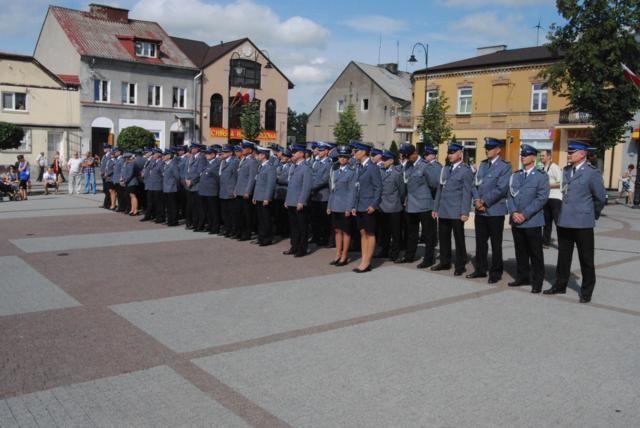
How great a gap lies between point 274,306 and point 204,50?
54026 mm

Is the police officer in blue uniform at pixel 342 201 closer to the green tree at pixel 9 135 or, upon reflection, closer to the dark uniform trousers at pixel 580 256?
the dark uniform trousers at pixel 580 256

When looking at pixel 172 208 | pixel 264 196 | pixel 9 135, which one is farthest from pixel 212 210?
pixel 9 135

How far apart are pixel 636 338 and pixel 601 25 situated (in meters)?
22.7

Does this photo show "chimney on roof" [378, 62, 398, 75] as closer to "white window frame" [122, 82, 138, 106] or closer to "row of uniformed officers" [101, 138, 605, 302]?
"white window frame" [122, 82, 138, 106]

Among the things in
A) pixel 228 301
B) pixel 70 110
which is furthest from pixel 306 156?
pixel 70 110

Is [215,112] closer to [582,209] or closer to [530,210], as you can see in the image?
[530,210]

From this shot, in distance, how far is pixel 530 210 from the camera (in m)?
8.48

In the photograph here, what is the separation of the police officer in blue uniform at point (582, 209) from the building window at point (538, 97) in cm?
3479

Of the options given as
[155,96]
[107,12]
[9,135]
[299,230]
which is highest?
[107,12]

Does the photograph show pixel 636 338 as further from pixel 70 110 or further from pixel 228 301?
pixel 70 110

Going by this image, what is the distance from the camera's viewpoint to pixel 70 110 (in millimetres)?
43625

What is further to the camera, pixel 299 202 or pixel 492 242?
pixel 299 202

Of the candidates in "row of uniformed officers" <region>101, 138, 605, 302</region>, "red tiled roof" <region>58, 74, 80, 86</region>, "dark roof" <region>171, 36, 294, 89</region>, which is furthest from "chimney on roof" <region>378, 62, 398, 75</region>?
"row of uniformed officers" <region>101, 138, 605, 302</region>

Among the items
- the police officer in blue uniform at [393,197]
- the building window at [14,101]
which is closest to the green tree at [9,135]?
the building window at [14,101]
